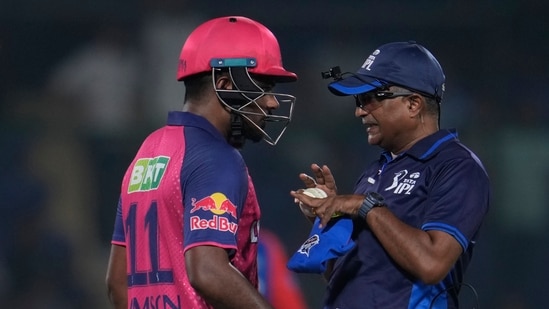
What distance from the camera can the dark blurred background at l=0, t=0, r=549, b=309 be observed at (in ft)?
17.1

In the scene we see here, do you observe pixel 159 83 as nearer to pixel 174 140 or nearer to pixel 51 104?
pixel 51 104

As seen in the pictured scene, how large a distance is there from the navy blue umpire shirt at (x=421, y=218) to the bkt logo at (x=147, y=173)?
603mm

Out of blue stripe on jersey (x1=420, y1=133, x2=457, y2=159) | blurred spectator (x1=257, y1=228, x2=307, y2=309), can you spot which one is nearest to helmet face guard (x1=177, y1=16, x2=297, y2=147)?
blue stripe on jersey (x1=420, y1=133, x2=457, y2=159)

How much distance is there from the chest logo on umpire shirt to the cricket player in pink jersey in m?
0.41

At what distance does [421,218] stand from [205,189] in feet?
2.15

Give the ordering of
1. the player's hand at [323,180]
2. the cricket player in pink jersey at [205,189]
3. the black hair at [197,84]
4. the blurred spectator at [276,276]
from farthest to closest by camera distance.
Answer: the blurred spectator at [276,276] < the player's hand at [323,180] < the black hair at [197,84] < the cricket player in pink jersey at [205,189]

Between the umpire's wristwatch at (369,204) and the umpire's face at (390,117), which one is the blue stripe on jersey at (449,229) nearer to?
the umpire's wristwatch at (369,204)

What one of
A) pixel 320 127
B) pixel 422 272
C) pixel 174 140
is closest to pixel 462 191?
pixel 422 272

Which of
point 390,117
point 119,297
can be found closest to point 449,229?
point 390,117

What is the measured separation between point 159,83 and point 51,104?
1.83ft

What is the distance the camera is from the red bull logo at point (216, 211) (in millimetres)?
2680

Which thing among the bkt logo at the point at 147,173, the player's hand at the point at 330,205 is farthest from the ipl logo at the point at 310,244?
the bkt logo at the point at 147,173

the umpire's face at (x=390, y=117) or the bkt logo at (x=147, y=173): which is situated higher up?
the umpire's face at (x=390, y=117)

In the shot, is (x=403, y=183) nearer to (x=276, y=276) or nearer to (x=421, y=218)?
(x=421, y=218)
